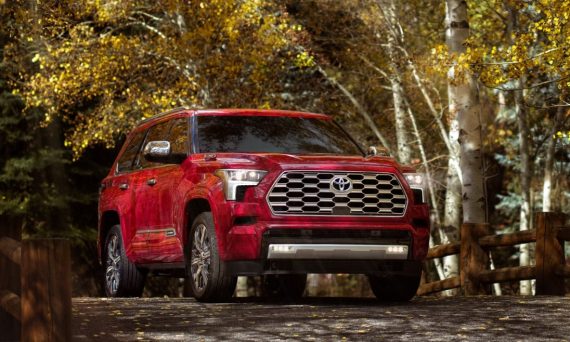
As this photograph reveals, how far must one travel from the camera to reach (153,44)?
27312 millimetres

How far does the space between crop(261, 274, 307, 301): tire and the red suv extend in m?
2.27

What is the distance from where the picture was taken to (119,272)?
15023 millimetres

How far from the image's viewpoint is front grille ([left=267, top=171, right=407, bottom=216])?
39.8 ft

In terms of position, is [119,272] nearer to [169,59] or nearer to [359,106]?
[169,59]

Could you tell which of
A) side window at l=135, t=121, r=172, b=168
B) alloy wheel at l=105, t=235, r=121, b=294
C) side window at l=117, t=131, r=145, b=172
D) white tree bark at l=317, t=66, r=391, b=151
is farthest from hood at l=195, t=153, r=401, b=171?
white tree bark at l=317, t=66, r=391, b=151

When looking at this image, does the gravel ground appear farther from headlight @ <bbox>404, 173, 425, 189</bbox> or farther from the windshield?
the windshield

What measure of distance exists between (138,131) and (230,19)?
37.0 feet

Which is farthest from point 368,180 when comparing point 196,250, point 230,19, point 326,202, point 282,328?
point 230,19

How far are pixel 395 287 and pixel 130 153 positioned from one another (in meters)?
3.86

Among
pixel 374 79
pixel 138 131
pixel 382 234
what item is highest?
pixel 374 79

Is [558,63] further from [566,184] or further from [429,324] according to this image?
[566,184]

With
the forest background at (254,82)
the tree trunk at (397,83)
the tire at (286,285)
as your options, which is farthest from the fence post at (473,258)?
the tree trunk at (397,83)

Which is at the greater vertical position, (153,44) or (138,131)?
(153,44)

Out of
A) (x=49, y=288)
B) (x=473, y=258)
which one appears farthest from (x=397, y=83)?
(x=49, y=288)
